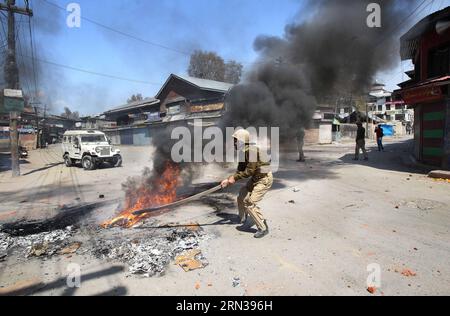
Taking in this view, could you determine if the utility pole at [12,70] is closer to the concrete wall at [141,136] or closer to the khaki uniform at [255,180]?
the khaki uniform at [255,180]

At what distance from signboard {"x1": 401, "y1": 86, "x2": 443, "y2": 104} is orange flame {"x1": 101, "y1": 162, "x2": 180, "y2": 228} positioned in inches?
356

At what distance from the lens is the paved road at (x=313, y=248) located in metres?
3.53

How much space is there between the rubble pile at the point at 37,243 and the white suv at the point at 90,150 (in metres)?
10.6

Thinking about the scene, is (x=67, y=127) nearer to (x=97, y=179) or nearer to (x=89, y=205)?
(x=97, y=179)

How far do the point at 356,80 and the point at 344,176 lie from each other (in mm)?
3459

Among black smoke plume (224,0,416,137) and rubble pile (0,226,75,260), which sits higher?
black smoke plume (224,0,416,137)

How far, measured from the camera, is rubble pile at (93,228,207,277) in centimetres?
405

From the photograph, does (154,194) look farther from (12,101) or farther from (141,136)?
(141,136)

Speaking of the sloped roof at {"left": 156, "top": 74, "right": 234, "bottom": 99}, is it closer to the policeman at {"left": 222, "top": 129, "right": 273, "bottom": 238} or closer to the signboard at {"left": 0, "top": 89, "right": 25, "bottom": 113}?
the signboard at {"left": 0, "top": 89, "right": 25, "bottom": 113}

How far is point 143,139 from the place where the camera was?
35.1 metres

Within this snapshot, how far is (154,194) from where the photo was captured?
723 centimetres
